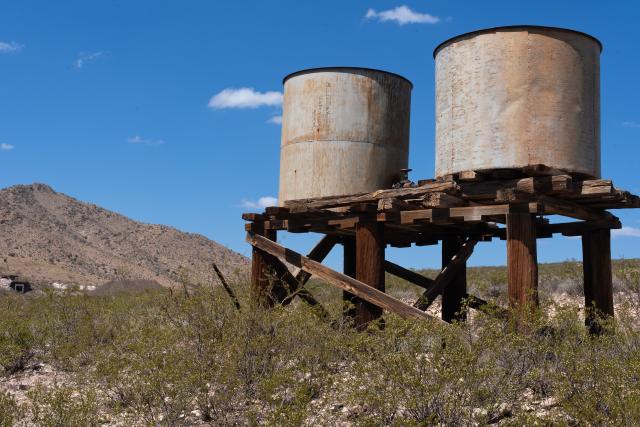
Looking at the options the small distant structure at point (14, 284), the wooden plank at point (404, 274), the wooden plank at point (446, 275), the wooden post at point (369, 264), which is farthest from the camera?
the small distant structure at point (14, 284)

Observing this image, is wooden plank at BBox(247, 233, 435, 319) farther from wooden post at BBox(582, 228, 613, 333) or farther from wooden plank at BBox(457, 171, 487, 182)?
wooden post at BBox(582, 228, 613, 333)

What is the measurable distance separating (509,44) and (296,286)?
19.5 feet

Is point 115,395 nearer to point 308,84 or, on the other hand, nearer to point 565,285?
point 308,84

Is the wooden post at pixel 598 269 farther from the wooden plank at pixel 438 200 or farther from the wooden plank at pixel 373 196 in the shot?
the wooden plank at pixel 373 196

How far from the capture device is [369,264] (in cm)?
1200

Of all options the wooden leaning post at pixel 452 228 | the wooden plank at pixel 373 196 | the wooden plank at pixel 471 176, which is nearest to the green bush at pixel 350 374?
the wooden leaning post at pixel 452 228

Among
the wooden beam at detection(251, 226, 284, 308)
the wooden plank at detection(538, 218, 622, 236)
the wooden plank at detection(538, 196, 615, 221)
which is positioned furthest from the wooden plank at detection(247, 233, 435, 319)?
the wooden plank at detection(538, 218, 622, 236)

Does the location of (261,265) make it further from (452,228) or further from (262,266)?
(452,228)

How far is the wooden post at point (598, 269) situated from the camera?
12797mm

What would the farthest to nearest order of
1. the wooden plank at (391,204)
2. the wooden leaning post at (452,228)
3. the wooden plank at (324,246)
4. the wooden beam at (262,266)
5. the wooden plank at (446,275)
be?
the wooden plank at (324,246)
the wooden beam at (262,266)
the wooden plank at (446,275)
the wooden plank at (391,204)
the wooden leaning post at (452,228)

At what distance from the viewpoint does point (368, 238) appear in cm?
1202

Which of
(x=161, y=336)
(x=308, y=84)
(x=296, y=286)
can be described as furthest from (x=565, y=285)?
(x=161, y=336)

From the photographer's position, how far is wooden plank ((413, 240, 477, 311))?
12.4m

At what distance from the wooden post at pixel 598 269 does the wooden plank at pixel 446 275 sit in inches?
79.2
